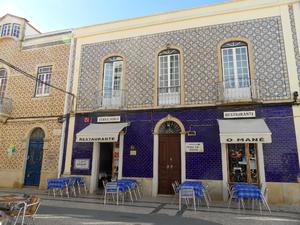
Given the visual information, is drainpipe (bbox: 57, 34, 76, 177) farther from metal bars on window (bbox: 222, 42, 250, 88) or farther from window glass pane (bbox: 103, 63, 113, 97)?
metal bars on window (bbox: 222, 42, 250, 88)

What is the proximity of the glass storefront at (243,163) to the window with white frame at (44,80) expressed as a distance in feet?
31.3

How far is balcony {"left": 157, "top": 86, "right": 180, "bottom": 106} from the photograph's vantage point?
33.4ft

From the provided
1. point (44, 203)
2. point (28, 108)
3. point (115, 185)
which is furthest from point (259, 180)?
point (28, 108)

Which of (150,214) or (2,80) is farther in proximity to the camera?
(2,80)

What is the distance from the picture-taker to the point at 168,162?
980 centimetres

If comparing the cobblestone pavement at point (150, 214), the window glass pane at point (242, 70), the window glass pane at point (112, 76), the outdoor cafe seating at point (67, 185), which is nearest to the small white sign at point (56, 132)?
the outdoor cafe seating at point (67, 185)

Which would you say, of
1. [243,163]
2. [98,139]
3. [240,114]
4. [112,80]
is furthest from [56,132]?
[243,163]

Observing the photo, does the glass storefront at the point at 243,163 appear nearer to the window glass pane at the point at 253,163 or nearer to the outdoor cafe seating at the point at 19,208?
the window glass pane at the point at 253,163

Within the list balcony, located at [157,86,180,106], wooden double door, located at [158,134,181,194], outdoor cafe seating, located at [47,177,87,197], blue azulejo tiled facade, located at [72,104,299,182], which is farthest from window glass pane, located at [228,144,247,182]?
outdoor cafe seating, located at [47,177,87,197]

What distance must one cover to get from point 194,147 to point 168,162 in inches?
49.8

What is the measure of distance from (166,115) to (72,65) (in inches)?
225

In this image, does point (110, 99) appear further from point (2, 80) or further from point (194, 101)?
point (2, 80)

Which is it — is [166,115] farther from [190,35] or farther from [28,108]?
[28,108]

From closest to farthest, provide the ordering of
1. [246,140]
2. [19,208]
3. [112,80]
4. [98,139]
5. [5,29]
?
1. [19,208]
2. [246,140]
3. [98,139]
4. [112,80]
5. [5,29]
